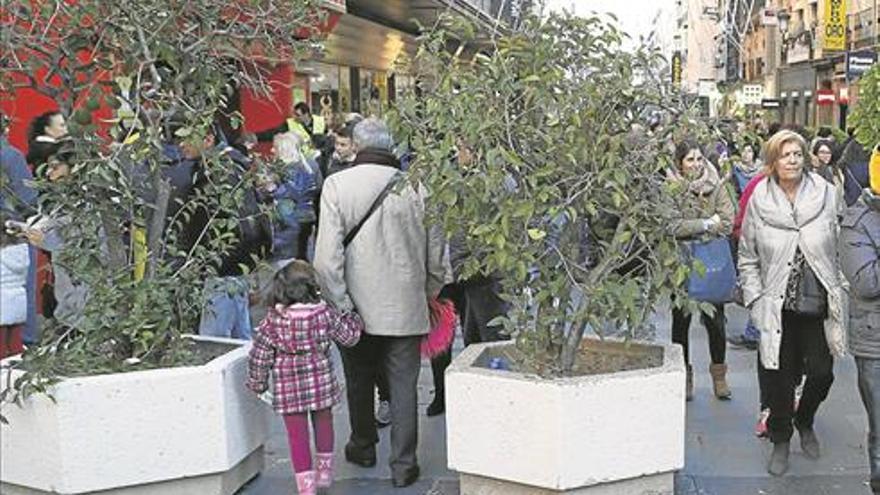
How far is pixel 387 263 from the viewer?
4.77 metres

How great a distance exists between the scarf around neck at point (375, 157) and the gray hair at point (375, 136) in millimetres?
20

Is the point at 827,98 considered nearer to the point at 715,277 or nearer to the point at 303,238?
the point at 303,238

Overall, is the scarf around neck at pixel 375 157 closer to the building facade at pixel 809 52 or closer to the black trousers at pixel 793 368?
the black trousers at pixel 793 368

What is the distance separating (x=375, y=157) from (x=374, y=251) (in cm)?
46

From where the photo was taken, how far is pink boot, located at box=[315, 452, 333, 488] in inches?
185

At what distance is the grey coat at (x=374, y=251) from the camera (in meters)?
4.72

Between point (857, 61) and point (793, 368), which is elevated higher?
point (857, 61)

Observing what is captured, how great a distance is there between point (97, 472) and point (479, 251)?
185 centimetres

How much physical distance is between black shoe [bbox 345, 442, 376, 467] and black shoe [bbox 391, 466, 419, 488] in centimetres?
30

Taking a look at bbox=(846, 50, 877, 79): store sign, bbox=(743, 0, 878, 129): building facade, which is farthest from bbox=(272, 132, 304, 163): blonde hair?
bbox=(743, 0, 878, 129): building facade

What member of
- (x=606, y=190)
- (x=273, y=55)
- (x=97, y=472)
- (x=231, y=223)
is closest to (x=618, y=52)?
(x=606, y=190)

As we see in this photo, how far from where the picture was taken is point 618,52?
414 centimetres

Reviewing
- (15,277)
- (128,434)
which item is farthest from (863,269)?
(15,277)

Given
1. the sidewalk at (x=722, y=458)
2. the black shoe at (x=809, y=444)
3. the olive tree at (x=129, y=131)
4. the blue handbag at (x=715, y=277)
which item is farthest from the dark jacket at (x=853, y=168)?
the olive tree at (x=129, y=131)
